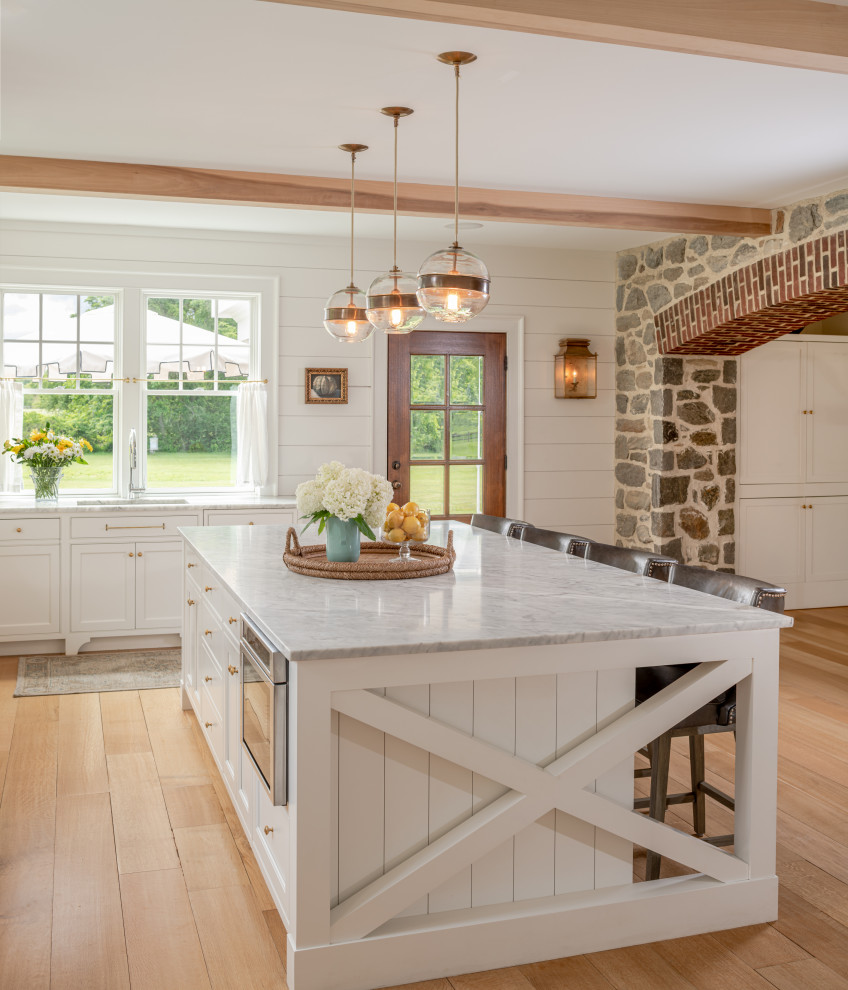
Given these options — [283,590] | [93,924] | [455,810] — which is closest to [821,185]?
[283,590]

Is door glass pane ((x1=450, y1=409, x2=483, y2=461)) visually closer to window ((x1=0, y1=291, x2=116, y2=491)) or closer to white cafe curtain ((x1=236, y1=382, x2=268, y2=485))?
white cafe curtain ((x1=236, y1=382, x2=268, y2=485))

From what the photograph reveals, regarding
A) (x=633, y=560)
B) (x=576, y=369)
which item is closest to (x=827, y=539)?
(x=576, y=369)

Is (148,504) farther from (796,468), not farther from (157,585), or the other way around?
(796,468)

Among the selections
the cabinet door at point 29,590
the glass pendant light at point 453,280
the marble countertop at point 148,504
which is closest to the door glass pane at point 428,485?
the marble countertop at point 148,504

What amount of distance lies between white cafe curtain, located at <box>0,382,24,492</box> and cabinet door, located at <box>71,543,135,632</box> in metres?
0.81

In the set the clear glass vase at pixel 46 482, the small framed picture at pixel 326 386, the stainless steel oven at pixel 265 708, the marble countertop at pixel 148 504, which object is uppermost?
the small framed picture at pixel 326 386

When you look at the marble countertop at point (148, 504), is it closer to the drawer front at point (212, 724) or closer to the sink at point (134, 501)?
the sink at point (134, 501)

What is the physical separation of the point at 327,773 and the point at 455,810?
0.40 m

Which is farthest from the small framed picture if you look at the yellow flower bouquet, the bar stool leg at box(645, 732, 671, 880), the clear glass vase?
the bar stool leg at box(645, 732, 671, 880)

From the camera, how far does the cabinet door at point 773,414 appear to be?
704 centimetres

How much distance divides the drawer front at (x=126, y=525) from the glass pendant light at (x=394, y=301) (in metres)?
2.57

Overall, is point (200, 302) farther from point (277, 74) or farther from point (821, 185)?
point (821, 185)

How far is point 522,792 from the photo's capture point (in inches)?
97.9

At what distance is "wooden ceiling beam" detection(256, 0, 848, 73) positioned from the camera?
2.53 meters
